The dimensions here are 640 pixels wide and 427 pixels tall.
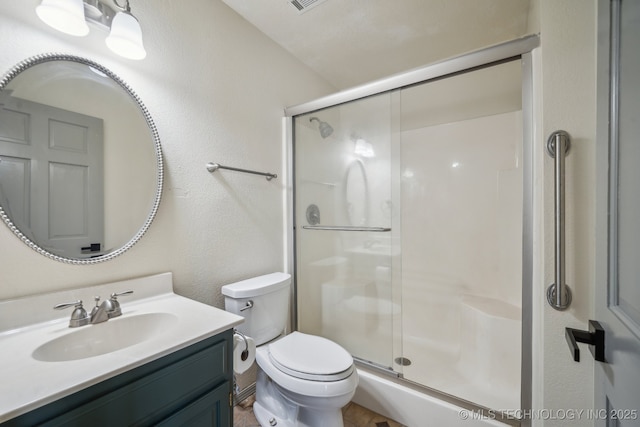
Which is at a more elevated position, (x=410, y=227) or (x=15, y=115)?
(x=15, y=115)

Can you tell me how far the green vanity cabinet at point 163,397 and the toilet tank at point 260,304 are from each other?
410 millimetres

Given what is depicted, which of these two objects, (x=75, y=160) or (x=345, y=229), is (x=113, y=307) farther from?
(x=345, y=229)

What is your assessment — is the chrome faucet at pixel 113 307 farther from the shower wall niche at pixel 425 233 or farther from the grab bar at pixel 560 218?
the grab bar at pixel 560 218

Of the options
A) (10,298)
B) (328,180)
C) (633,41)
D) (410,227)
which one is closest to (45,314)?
(10,298)

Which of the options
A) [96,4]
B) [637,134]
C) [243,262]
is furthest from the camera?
[243,262]

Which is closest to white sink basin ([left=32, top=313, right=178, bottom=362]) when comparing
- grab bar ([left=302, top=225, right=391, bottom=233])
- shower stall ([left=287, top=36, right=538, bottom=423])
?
shower stall ([left=287, top=36, right=538, bottom=423])

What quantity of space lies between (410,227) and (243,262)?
147 cm

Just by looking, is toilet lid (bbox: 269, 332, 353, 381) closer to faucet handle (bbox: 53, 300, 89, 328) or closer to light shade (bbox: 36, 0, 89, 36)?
faucet handle (bbox: 53, 300, 89, 328)

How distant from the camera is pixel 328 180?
1.93m

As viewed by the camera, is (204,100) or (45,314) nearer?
(45,314)

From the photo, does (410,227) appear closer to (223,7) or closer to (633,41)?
(633,41)

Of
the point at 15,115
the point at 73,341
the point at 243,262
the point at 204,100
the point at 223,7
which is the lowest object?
the point at 73,341

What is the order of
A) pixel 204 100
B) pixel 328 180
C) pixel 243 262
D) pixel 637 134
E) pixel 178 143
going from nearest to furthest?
pixel 637 134 < pixel 178 143 < pixel 204 100 < pixel 243 262 < pixel 328 180

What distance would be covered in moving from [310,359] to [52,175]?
1279mm
